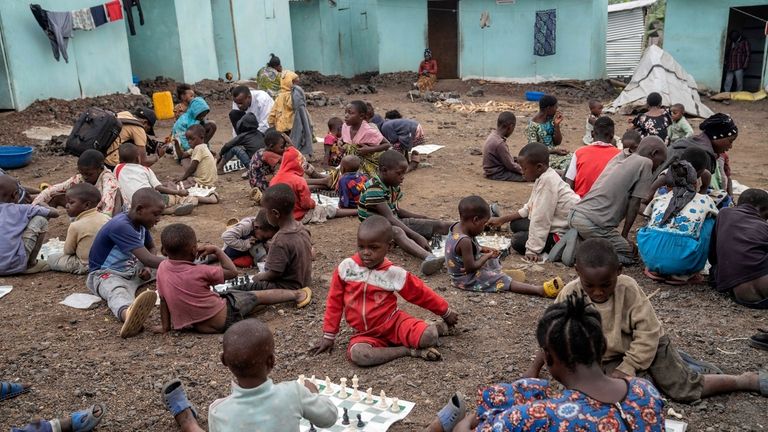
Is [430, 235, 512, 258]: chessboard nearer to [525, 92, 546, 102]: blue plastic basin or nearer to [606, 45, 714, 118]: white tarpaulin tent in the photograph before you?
[606, 45, 714, 118]: white tarpaulin tent

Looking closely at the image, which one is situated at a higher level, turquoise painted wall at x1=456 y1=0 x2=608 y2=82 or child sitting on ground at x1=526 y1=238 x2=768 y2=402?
turquoise painted wall at x1=456 y1=0 x2=608 y2=82

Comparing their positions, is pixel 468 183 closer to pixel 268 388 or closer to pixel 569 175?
pixel 569 175

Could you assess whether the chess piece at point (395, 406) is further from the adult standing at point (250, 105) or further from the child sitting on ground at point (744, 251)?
the adult standing at point (250, 105)

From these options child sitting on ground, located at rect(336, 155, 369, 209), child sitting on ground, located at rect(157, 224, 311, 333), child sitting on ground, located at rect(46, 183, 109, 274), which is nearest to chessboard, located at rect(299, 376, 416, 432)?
child sitting on ground, located at rect(157, 224, 311, 333)

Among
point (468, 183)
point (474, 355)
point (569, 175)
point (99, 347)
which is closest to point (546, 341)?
point (474, 355)

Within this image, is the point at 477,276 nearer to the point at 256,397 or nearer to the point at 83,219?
the point at 256,397

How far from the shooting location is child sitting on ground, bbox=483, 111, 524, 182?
349 inches

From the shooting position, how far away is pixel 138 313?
455 centimetres

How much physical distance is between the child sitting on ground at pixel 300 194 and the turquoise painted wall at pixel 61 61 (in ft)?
26.3

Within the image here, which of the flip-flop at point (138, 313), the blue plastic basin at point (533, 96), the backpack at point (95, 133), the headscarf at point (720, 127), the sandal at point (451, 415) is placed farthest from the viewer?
the blue plastic basin at point (533, 96)

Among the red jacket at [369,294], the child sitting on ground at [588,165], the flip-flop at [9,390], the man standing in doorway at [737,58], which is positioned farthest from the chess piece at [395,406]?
the man standing in doorway at [737,58]

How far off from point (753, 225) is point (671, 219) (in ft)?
2.09

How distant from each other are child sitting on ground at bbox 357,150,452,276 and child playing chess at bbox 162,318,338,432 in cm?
302

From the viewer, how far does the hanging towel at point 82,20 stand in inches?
529
